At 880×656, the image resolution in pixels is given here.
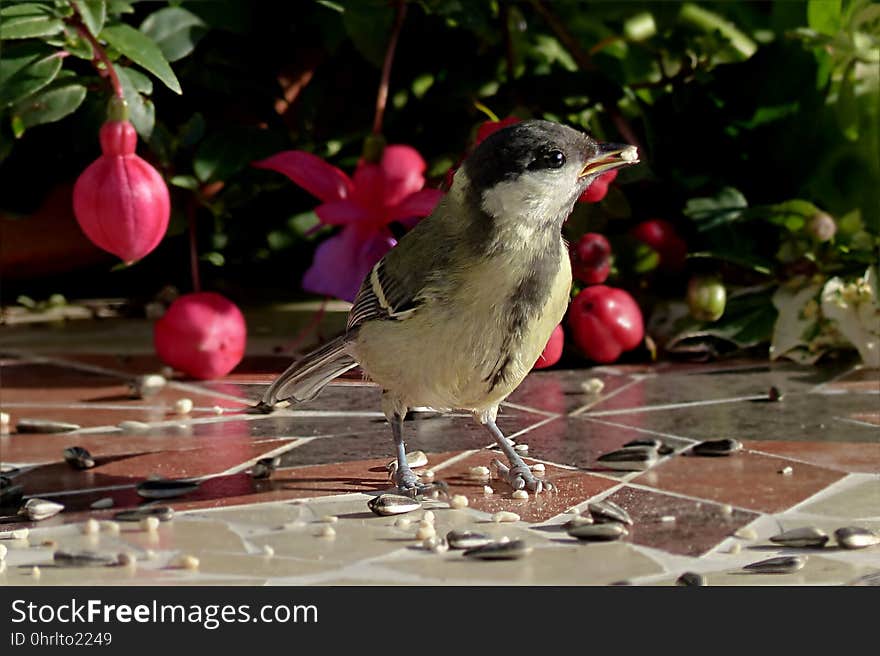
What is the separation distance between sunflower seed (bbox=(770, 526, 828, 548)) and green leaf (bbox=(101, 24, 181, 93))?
5.14ft

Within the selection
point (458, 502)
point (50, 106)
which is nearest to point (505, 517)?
point (458, 502)

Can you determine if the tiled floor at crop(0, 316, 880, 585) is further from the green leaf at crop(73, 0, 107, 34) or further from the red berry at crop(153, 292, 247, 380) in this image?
the green leaf at crop(73, 0, 107, 34)

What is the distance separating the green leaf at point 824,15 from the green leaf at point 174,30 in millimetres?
1707

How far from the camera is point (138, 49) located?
298 cm

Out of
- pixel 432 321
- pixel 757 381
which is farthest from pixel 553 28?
pixel 432 321

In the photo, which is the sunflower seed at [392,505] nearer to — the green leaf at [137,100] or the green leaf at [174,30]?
the green leaf at [137,100]

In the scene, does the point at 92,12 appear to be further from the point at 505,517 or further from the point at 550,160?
the point at 505,517

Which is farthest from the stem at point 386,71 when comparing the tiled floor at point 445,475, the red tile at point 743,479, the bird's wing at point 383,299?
the red tile at point 743,479

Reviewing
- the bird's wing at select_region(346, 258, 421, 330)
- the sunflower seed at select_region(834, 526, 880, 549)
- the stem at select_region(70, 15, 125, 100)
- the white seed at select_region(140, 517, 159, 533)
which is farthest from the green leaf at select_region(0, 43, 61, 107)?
the sunflower seed at select_region(834, 526, 880, 549)

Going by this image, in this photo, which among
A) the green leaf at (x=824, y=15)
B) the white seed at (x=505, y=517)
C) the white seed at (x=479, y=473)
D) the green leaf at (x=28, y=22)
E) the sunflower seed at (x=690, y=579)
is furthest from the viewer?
the green leaf at (x=824, y=15)

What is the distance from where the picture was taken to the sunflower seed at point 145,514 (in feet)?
7.81

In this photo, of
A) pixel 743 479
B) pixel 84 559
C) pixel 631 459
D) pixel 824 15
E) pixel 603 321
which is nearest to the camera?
pixel 84 559

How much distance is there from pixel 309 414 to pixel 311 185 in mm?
535

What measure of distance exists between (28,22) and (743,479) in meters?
1.80
